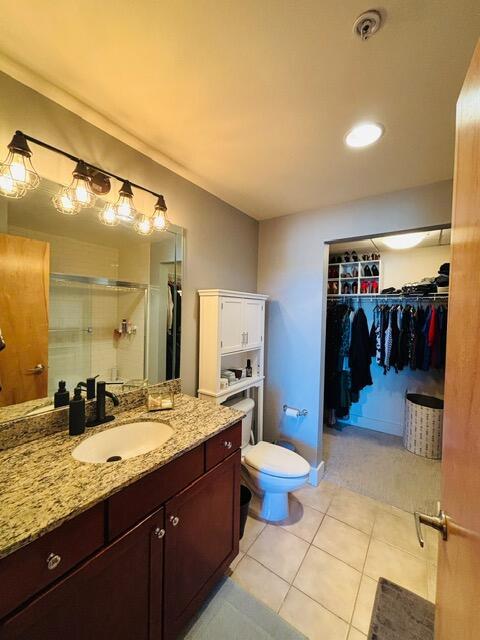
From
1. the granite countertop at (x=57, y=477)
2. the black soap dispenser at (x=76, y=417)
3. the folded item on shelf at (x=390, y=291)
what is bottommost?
the granite countertop at (x=57, y=477)

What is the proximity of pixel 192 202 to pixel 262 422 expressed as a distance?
2.05 meters

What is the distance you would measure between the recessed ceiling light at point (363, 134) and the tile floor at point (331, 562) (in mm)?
2444

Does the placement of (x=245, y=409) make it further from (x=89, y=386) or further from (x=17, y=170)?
(x=17, y=170)

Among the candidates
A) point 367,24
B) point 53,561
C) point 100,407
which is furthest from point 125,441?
point 367,24

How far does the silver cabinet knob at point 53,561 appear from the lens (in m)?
0.67

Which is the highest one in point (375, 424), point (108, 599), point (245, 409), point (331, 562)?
point (245, 409)

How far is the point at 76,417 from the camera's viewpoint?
113cm

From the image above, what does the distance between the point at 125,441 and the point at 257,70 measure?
5.77ft

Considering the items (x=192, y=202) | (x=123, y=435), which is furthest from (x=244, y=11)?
(x=123, y=435)

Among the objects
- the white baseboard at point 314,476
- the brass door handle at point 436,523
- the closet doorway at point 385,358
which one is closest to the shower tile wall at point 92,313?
the brass door handle at point 436,523

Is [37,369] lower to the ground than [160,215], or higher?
lower

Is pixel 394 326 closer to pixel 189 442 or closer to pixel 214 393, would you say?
pixel 214 393

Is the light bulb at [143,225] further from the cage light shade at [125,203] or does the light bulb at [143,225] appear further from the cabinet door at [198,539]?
the cabinet door at [198,539]

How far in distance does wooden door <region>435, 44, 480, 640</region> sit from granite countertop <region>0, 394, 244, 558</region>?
2.83 ft
